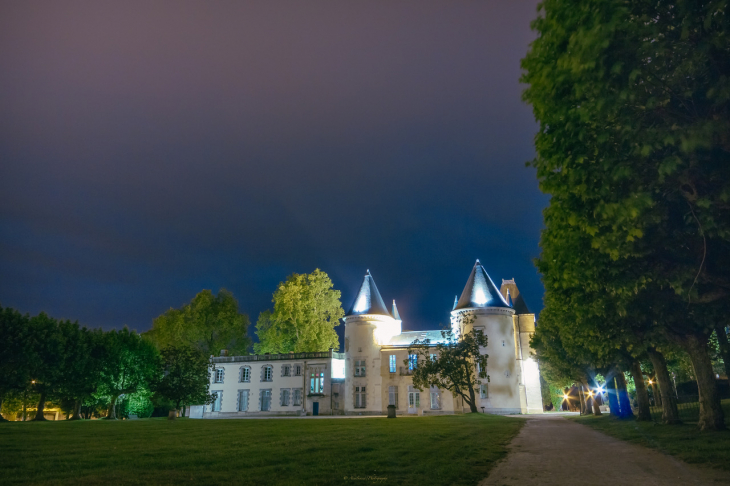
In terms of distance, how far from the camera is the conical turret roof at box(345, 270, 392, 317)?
6178 cm

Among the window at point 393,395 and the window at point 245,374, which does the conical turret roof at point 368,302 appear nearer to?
the window at point 393,395

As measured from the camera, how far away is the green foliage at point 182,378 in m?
42.3

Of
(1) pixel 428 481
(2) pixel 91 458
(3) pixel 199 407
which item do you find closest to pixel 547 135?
(1) pixel 428 481

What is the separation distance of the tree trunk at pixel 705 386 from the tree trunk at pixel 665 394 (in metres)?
4.21

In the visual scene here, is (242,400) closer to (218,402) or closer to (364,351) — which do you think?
(218,402)

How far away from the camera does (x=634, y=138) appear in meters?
8.94

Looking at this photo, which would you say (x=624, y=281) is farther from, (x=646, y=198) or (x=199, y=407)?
(x=199, y=407)

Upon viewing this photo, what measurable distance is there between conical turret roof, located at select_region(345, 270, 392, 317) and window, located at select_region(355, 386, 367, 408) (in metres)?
9.15

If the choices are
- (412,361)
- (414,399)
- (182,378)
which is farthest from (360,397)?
(182,378)

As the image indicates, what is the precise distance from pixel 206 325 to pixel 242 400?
37.7 ft

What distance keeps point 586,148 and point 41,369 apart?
Result: 4728cm

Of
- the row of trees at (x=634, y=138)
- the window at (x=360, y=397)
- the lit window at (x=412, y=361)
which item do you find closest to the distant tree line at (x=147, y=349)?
the window at (x=360, y=397)

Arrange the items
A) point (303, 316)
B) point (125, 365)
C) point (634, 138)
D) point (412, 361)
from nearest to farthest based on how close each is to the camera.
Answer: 1. point (634, 138)
2. point (125, 365)
3. point (412, 361)
4. point (303, 316)

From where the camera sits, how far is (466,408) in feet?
181
